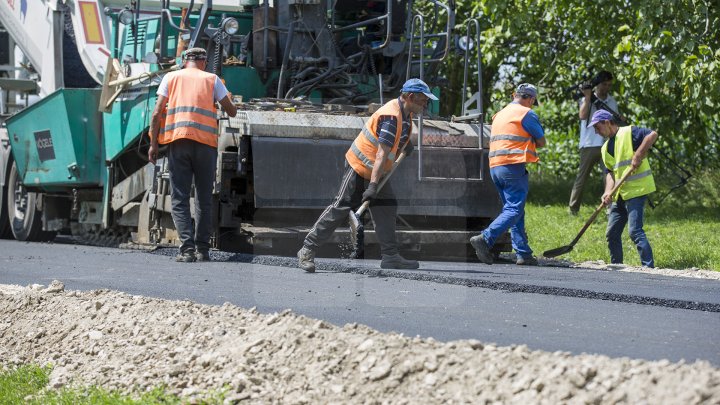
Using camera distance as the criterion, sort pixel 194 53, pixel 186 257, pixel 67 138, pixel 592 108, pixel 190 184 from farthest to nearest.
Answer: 1. pixel 592 108
2. pixel 67 138
3. pixel 190 184
4. pixel 194 53
5. pixel 186 257

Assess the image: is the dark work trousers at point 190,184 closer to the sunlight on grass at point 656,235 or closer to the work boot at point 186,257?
the work boot at point 186,257

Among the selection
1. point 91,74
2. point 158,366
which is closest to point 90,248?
point 91,74

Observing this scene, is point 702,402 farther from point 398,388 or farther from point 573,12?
point 573,12

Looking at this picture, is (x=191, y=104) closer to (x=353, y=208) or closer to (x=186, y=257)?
(x=186, y=257)

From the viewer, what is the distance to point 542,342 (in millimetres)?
5305

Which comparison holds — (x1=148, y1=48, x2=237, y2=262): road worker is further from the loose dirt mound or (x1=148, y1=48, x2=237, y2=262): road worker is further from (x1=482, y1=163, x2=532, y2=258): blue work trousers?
the loose dirt mound

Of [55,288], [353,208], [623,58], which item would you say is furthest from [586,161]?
[55,288]

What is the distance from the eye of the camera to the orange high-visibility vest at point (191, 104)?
9.45 metres

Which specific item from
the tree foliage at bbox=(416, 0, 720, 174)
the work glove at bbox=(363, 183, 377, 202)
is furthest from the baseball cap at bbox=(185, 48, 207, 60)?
the tree foliage at bbox=(416, 0, 720, 174)

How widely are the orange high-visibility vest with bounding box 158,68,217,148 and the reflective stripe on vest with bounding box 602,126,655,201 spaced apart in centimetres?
337

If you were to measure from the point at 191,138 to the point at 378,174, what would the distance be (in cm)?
171

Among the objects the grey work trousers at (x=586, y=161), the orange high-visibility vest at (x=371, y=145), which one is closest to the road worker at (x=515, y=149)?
the orange high-visibility vest at (x=371, y=145)

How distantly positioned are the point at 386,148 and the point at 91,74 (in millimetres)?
4589

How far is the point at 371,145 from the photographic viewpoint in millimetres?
8742
